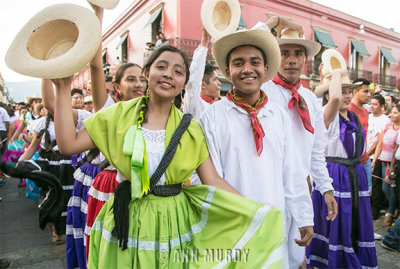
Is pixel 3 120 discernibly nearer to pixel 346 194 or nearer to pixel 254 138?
pixel 254 138

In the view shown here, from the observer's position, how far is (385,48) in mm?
21922

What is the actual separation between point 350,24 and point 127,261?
2262cm

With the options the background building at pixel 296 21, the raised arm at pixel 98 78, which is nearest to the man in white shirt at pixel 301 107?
the raised arm at pixel 98 78

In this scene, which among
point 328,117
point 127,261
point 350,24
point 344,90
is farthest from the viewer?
point 350,24

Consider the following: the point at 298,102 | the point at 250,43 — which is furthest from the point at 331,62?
the point at 250,43

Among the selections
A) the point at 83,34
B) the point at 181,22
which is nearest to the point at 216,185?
the point at 83,34

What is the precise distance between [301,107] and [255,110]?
0.59 meters

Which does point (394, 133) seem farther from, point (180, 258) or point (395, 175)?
point (180, 258)

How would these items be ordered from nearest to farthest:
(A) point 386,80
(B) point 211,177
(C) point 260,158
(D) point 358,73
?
(B) point 211,177
(C) point 260,158
(D) point 358,73
(A) point 386,80

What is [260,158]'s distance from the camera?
5.49 ft

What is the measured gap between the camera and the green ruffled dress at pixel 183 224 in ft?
4.21

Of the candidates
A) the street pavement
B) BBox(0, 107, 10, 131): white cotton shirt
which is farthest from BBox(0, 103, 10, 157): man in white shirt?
the street pavement

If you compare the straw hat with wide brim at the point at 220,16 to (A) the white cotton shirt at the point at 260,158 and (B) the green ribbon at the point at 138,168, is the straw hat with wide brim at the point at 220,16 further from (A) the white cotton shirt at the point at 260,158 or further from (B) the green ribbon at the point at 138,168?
(B) the green ribbon at the point at 138,168

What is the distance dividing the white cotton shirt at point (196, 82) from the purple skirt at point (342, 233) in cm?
179
